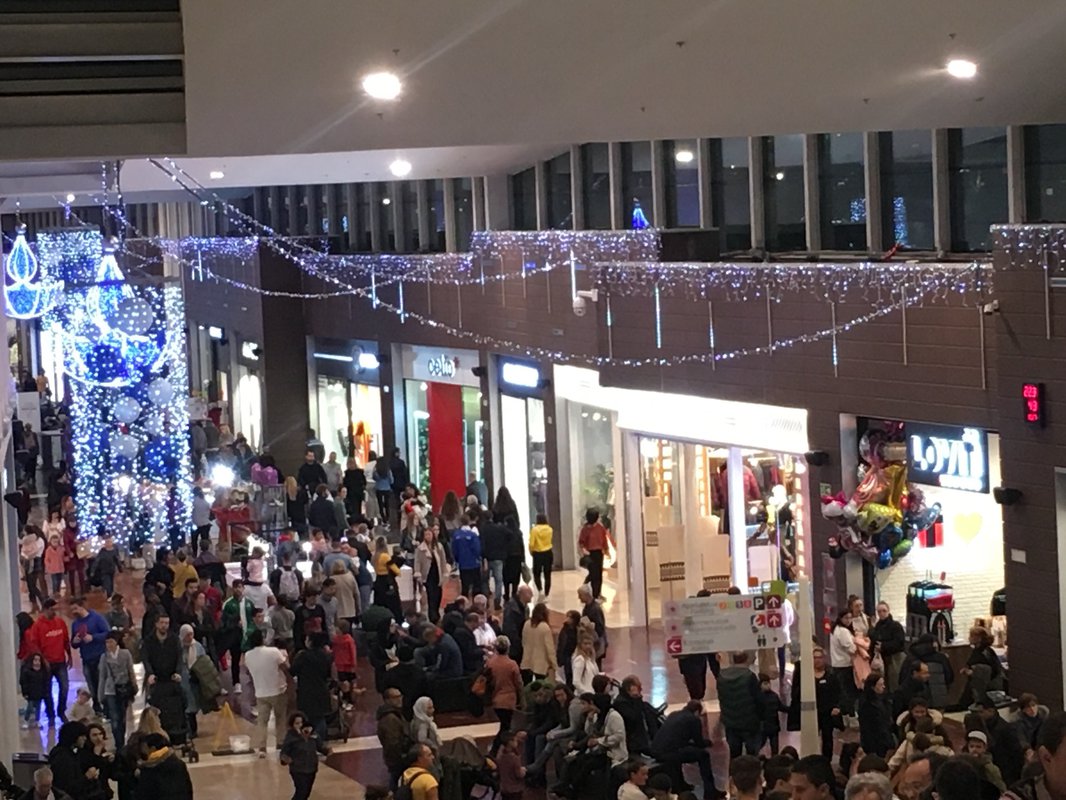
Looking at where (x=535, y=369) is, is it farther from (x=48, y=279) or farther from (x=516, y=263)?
(x=48, y=279)

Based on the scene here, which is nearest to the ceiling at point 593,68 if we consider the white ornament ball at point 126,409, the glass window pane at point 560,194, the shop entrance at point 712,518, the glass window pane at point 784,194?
Answer: the shop entrance at point 712,518

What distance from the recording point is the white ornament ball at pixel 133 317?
1862 cm

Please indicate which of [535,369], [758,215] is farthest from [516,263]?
[758,215]

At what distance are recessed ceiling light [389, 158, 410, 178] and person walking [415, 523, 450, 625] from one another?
259 inches

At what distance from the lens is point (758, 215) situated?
22.2 meters

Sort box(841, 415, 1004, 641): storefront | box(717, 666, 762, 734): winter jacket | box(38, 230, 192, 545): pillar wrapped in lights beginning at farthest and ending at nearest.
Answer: box(38, 230, 192, 545): pillar wrapped in lights < box(841, 415, 1004, 641): storefront < box(717, 666, 762, 734): winter jacket

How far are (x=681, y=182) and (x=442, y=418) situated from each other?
791 centimetres

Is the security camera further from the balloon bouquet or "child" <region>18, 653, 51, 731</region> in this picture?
"child" <region>18, 653, 51, 731</region>

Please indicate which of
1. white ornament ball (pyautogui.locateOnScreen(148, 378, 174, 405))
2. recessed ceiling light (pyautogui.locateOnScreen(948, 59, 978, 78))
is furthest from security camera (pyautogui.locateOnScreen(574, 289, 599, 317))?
recessed ceiling light (pyautogui.locateOnScreen(948, 59, 978, 78))

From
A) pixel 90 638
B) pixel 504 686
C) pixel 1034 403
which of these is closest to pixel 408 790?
pixel 504 686

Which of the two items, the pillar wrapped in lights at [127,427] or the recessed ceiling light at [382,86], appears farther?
the pillar wrapped in lights at [127,427]

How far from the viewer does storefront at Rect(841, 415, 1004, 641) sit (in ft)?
55.4

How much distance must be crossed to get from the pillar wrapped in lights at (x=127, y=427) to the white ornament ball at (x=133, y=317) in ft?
10.8

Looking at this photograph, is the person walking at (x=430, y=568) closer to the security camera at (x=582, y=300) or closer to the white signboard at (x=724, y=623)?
the security camera at (x=582, y=300)
